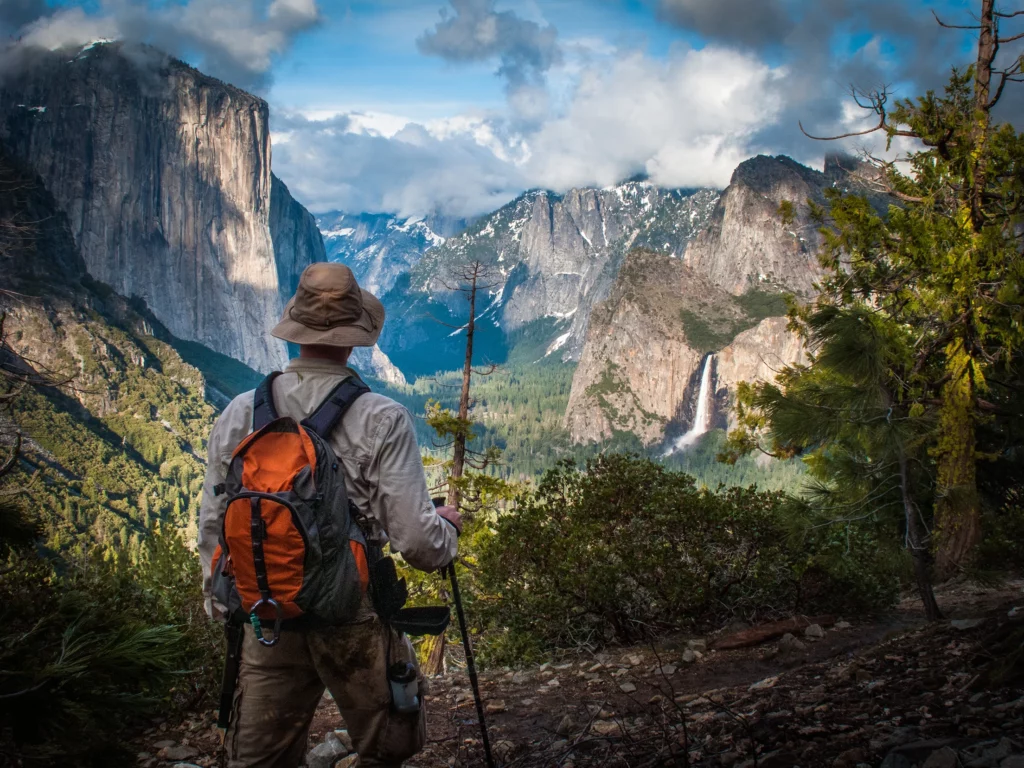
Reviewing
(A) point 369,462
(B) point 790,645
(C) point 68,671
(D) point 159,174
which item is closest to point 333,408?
(A) point 369,462

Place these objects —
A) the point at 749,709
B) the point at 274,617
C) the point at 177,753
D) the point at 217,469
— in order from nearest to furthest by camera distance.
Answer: the point at 274,617 → the point at 217,469 → the point at 749,709 → the point at 177,753

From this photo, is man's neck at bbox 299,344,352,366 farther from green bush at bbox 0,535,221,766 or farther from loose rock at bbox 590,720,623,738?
loose rock at bbox 590,720,623,738

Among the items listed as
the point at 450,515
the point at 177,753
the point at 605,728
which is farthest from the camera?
the point at 177,753

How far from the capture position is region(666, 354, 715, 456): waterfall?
17351 centimetres

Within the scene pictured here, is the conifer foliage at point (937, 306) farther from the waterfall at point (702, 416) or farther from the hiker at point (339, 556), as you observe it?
the waterfall at point (702, 416)

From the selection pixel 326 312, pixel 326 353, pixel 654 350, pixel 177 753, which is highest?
pixel 654 350

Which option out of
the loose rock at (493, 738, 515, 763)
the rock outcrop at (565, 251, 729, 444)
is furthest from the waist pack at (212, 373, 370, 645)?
the rock outcrop at (565, 251, 729, 444)

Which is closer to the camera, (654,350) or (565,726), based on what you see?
(565,726)

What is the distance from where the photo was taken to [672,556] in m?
7.77

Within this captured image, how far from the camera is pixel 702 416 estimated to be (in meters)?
178

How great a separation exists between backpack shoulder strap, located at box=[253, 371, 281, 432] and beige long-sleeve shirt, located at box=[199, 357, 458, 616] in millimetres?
37

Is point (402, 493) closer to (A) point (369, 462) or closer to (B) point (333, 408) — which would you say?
(A) point (369, 462)

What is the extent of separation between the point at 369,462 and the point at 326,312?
0.76 m

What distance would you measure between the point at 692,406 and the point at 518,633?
178 m
